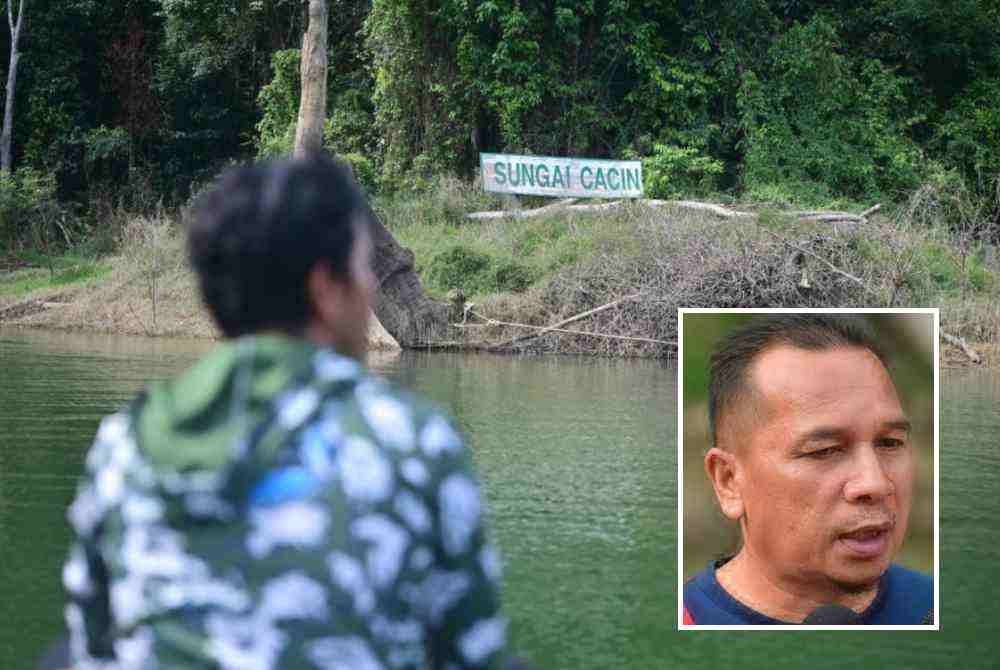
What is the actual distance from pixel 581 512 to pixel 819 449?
5.48 meters

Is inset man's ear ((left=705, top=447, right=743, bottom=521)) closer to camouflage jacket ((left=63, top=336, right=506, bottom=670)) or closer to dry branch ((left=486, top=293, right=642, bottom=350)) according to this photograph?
camouflage jacket ((left=63, top=336, right=506, bottom=670))

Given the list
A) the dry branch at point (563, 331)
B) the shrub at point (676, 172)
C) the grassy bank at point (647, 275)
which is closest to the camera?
the dry branch at point (563, 331)

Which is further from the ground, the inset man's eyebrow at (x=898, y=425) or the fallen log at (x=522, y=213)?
the fallen log at (x=522, y=213)

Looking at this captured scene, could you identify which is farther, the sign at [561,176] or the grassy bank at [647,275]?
the sign at [561,176]

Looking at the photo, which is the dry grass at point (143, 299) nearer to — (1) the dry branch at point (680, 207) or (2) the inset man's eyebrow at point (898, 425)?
(1) the dry branch at point (680, 207)

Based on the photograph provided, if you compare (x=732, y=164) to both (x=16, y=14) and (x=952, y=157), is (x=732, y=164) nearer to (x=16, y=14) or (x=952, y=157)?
(x=952, y=157)

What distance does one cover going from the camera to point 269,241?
178 centimetres

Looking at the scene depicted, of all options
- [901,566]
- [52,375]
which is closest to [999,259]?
[52,375]

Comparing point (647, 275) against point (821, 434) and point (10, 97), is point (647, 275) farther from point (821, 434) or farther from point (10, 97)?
point (10, 97)

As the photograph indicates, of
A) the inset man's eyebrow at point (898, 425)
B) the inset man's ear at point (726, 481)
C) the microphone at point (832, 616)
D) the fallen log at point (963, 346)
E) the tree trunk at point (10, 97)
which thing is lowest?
the microphone at point (832, 616)

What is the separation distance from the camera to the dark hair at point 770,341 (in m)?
3.51

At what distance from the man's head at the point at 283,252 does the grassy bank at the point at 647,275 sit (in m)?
18.4

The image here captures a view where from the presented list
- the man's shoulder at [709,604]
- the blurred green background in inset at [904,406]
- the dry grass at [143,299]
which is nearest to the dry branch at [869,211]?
the dry grass at [143,299]

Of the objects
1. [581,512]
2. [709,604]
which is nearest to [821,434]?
[709,604]
